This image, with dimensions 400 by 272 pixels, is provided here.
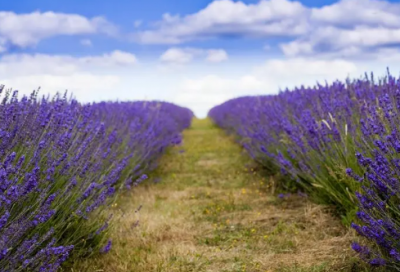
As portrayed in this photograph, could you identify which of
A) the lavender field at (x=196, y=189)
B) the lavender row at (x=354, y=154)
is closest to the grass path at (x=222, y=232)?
the lavender field at (x=196, y=189)

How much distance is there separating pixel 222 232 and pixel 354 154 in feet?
4.20

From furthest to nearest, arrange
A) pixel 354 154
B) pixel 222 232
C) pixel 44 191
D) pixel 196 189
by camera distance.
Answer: pixel 196 189
pixel 222 232
pixel 354 154
pixel 44 191

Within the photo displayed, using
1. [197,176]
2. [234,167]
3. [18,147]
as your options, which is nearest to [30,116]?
[18,147]

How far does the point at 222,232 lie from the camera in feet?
12.8

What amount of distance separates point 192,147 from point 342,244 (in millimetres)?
7231

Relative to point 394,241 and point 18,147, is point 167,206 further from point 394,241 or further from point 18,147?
point 394,241

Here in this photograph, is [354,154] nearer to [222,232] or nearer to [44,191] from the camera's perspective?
[222,232]

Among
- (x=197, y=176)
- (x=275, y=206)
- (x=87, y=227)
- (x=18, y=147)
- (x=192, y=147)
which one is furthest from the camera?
(x=192, y=147)

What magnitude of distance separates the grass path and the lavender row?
0.24 m

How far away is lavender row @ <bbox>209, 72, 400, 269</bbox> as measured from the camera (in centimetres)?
245

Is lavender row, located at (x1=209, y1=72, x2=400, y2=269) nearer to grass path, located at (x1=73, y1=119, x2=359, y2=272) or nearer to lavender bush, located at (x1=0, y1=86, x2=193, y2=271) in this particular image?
grass path, located at (x1=73, y1=119, x2=359, y2=272)

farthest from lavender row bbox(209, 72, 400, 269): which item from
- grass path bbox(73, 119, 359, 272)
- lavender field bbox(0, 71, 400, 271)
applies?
grass path bbox(73, 119, 359, 272)

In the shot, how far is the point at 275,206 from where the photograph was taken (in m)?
4.66

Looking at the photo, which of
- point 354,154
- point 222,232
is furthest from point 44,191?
point 354,154
